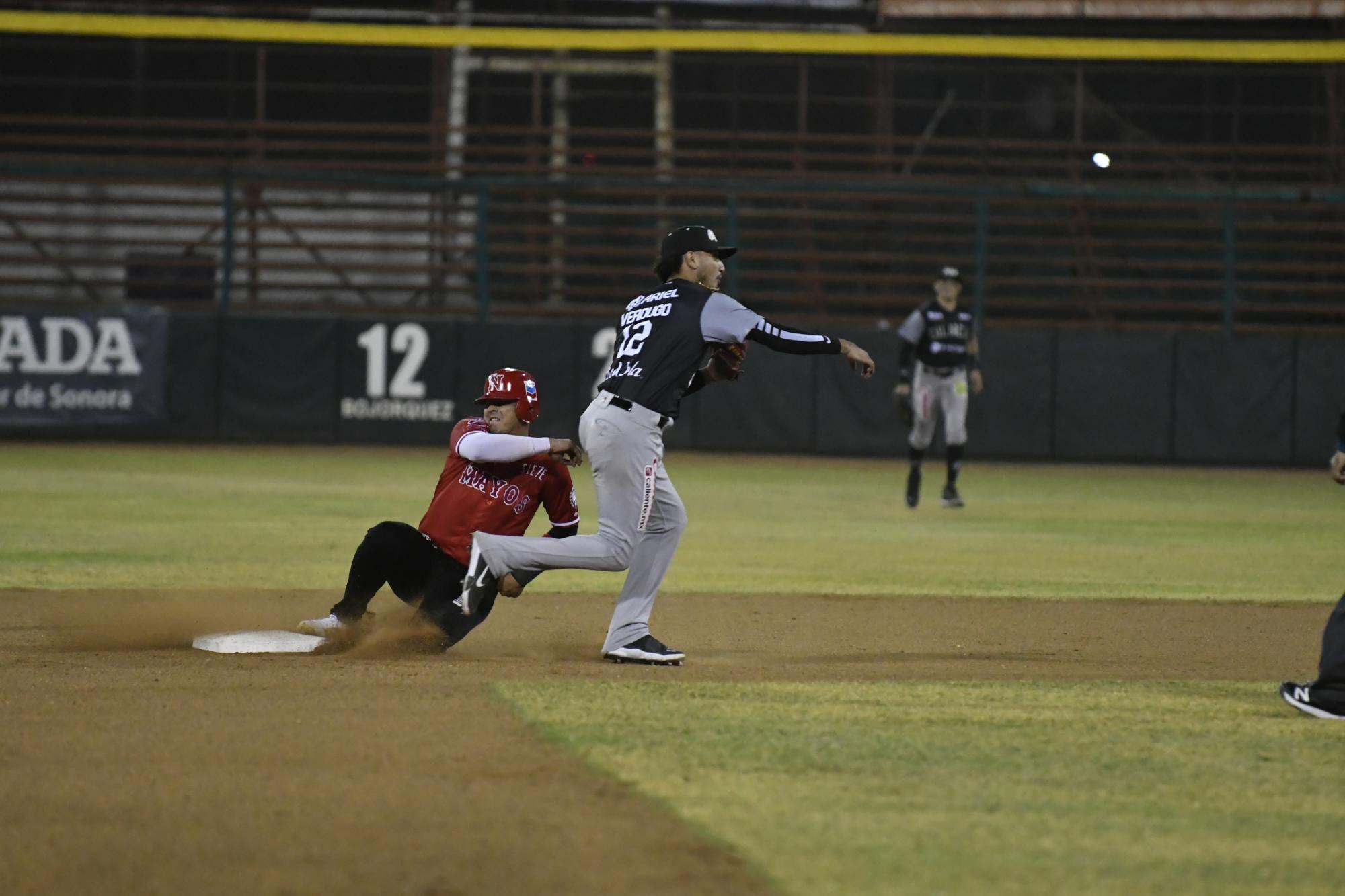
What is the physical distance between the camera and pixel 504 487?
7379 millimetres

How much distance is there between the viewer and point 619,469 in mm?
6992

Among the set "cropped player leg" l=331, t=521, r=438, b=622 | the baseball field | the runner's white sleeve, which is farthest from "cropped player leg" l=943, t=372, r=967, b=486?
the runner's white sleeve

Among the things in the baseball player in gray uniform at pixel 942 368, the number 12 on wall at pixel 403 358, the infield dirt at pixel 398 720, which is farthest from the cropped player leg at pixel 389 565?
the number 12 on wall at pixel 403 358

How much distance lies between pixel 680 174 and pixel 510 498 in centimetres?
1949

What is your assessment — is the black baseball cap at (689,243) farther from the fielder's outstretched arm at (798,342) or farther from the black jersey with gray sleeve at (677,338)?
the fielder's outstretched arm at (798,342)

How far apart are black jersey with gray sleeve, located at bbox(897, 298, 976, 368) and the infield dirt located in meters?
6.80

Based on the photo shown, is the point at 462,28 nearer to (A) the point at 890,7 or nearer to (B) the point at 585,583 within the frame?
(A) the point at 890,7

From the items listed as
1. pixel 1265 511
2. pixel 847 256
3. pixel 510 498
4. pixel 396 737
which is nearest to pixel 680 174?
pixel 847 256

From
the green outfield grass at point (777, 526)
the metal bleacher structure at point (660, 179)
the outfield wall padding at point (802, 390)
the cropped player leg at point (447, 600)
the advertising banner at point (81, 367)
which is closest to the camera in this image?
the cropped player leg at point (447, 600)

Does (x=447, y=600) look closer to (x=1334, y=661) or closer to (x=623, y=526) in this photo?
(x=623, y=526)

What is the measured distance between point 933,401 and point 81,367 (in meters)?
12.1

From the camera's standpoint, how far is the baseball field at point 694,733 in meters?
4.08

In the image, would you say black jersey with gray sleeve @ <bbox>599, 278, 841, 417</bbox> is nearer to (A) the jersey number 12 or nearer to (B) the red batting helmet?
(A) the jersey number 12

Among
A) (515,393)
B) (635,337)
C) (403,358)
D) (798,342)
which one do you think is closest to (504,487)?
(515,393)
